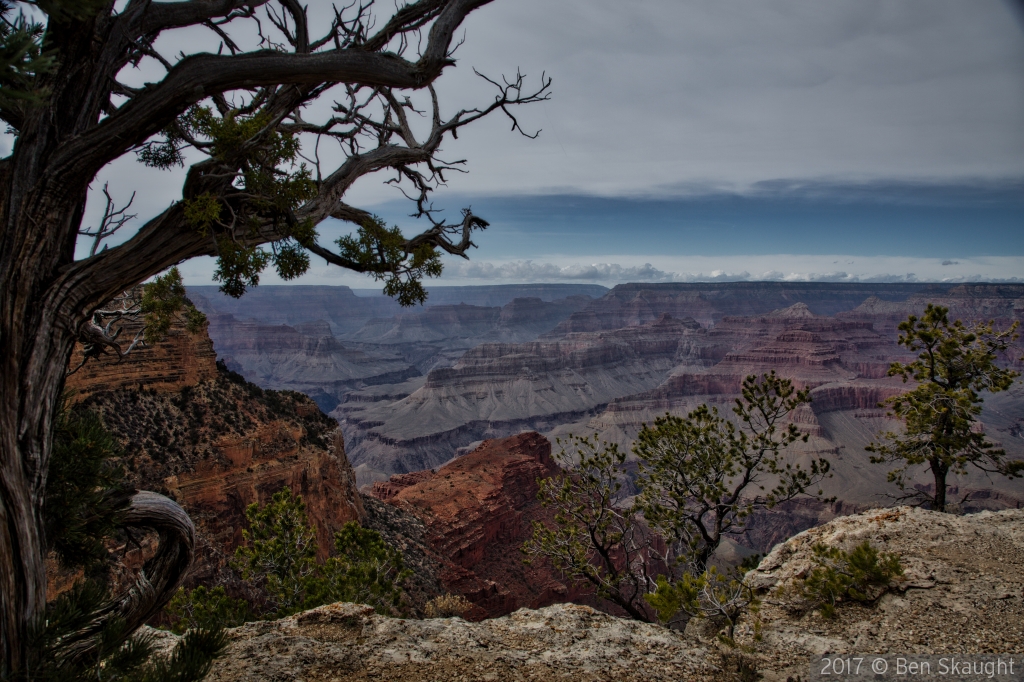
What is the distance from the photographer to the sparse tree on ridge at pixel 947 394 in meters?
11.9

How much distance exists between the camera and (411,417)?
142 metres

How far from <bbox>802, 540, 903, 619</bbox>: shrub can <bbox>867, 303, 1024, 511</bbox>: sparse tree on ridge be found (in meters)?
7.03

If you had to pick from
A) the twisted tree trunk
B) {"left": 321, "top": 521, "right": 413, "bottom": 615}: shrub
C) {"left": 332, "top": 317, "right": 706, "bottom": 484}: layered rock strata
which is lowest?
{"left": 332, "top": 317, "right": 706, "bottom": 484}: layered rock strata

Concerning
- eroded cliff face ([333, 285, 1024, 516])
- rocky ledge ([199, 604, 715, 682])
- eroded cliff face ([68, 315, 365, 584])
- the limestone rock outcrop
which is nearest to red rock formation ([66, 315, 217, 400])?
eroded cliff face ([68, 315, 365, 584])

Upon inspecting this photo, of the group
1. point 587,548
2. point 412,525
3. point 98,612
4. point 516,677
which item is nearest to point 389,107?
point 98,612

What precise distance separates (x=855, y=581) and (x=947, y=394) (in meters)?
8.03

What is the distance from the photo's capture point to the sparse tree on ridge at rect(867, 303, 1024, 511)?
1191 centimetres

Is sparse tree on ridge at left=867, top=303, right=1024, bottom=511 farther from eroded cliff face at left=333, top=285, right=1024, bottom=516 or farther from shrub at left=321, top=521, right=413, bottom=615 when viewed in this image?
eroded cliff face at left=333, top=285, right=1024, bottom=516

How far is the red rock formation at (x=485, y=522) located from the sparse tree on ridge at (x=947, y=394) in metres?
19.9

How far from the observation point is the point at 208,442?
75.6 ft

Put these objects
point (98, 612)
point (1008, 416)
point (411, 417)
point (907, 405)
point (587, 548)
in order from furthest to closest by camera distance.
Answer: point (411, 417), point (1008, 416), point (907, 405), point (587, 548), point (98, 612)

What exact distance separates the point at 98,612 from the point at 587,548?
858cm

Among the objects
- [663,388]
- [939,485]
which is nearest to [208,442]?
[939,485]

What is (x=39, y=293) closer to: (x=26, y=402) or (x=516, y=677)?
(x=26, y=402)
